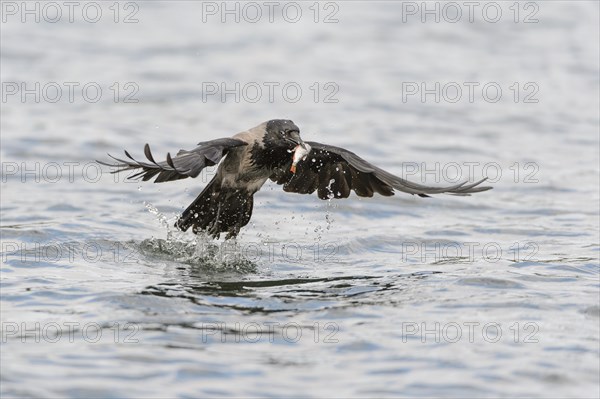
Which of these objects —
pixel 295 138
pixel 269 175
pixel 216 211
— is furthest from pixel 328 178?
pixel 216 211

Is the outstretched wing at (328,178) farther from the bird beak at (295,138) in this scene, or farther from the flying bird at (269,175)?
the bird beak at (295,138)

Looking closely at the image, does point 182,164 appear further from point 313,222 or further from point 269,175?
point 313,222

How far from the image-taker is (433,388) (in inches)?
278

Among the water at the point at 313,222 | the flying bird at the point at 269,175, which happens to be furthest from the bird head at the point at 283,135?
the water at the point at 313,222

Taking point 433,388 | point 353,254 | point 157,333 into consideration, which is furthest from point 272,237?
point 433,388

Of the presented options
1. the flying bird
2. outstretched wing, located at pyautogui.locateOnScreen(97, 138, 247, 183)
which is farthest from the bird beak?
outstretched wing, located at pyautogui.locateOnScreen(97, 138, 247, 183)

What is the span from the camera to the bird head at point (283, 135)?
9867 mm

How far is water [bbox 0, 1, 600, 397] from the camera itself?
24.5 ft

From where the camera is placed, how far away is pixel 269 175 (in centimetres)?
1034

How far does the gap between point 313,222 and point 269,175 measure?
2.64 metres

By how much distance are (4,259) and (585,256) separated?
5505 millimetres

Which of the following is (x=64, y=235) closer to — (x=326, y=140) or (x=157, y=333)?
(x=157, y=333)

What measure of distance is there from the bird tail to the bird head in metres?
0.64

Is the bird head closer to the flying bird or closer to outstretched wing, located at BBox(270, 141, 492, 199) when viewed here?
the flying bird
